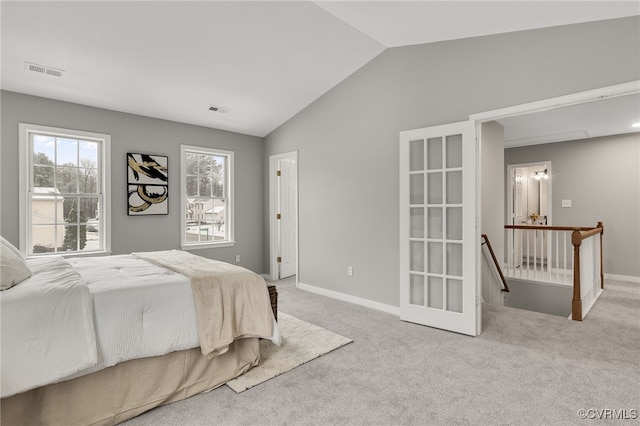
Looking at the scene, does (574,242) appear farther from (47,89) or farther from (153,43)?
(47,89)

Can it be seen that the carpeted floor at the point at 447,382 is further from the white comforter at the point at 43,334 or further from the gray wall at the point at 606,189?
the gray wall at the point at 606,189

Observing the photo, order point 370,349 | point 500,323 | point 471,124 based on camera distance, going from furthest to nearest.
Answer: point 500,323, point 471,124, point 370,349

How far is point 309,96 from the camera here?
4.59 m

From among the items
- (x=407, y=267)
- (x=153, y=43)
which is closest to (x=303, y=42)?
(x=153, y=43)

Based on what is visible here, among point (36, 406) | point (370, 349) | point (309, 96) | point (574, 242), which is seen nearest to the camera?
point (36, 406)

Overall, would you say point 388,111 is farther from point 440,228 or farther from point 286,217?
point 286,217

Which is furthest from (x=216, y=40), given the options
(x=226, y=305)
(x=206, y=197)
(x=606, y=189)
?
(x=606, y=189)

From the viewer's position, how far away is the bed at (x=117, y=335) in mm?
1589

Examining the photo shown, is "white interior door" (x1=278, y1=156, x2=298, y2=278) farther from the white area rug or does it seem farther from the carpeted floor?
the carpeted floor

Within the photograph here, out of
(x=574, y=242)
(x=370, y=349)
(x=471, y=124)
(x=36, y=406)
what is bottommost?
(x=370, y=349)

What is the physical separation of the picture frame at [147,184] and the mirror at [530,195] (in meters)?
6.61

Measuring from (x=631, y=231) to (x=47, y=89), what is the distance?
27.7 ft

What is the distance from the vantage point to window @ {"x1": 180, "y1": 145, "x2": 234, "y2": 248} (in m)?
4.86

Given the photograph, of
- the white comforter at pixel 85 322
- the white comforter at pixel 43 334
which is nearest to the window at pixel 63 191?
the white comforter at pixel 85 322
